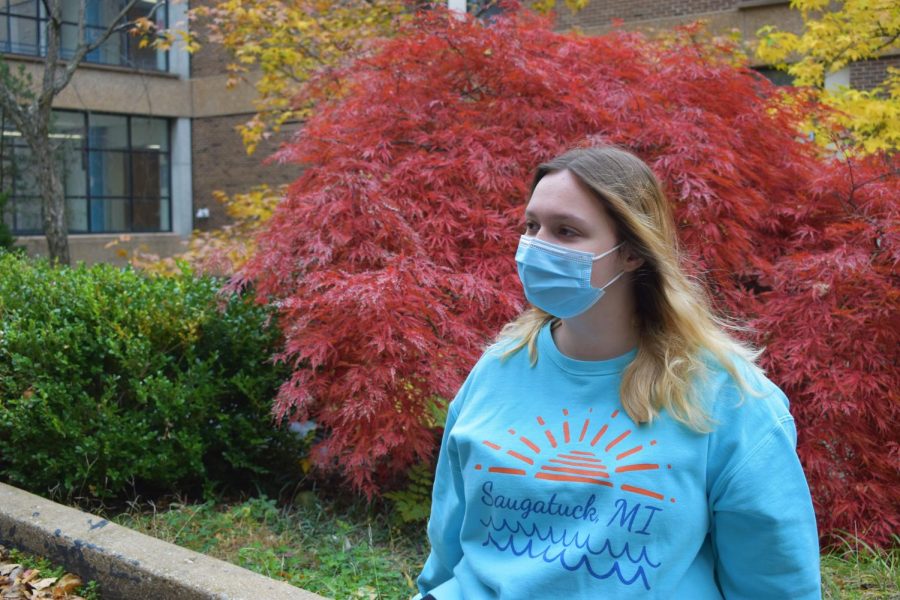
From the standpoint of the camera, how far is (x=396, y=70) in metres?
5.56

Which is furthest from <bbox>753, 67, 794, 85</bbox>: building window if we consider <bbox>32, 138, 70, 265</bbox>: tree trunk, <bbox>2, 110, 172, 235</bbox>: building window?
<bbox>2, 110, 172, 235</bbox>: building window

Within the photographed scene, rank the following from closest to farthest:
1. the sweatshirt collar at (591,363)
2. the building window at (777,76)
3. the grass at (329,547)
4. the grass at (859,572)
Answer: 1. the sweatshirt collar at (591,363)
2. the grass at (859,572)
3. the grass at (329,547)
4. the building window at (777,76)

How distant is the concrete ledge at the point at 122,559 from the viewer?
11.6ft

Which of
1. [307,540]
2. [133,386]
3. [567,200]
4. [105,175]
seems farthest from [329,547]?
[105,175]

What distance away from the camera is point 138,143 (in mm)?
23422

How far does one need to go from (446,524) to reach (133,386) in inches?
128

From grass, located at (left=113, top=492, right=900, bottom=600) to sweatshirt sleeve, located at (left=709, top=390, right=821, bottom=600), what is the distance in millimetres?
2264

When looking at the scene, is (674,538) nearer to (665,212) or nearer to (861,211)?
(665,212)

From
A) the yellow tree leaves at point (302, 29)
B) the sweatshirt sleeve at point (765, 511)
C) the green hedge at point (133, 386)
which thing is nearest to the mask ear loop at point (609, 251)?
the sweatshirt sleeve at point (765, 511)

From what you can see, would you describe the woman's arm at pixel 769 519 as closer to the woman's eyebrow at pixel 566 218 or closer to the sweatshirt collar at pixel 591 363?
the sweatshirt collar at pixel 591 363

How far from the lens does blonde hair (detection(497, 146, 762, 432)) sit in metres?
1.80

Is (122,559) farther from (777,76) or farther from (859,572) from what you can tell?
(777,76)

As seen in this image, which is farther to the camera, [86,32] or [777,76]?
[86,32]

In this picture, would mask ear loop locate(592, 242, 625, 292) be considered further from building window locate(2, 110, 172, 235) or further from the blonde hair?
building window locate(2, 110, 172, 235)
